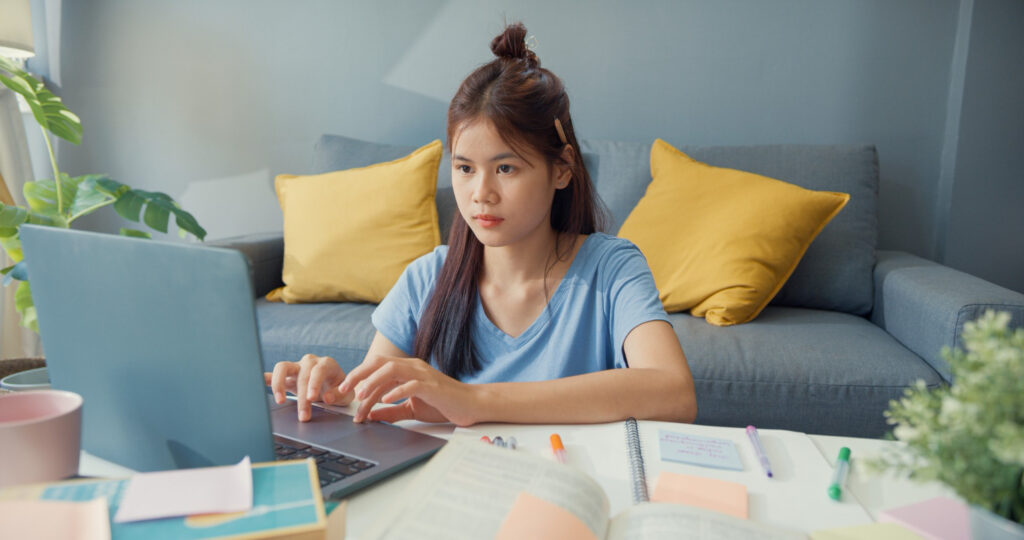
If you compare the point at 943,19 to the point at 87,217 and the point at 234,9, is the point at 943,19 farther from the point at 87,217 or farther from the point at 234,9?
the point at 87,217

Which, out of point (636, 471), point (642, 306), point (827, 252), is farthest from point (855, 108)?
point (636, 471)

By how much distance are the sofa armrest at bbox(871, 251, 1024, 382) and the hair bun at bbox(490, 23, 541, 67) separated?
103 centimetres

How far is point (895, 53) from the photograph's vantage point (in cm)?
228

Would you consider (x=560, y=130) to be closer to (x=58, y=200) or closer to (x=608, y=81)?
(x=608, y=81)

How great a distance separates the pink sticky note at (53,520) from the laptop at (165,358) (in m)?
0.13

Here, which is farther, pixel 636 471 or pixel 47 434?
pixel 636 471

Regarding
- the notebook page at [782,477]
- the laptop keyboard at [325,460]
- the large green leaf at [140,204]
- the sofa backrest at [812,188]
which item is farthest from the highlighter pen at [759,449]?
the large green leaf at [140,204]

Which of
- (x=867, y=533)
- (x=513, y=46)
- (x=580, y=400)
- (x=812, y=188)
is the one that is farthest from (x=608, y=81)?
(x=867, y=533)

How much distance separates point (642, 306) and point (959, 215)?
178 centimetres

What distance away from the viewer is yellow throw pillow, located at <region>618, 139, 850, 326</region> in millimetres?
1826

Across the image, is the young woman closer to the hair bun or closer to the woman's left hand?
the hair bun

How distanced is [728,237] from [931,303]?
492mm

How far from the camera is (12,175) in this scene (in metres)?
2.56

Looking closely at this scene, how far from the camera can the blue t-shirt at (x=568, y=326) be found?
1.10 m
